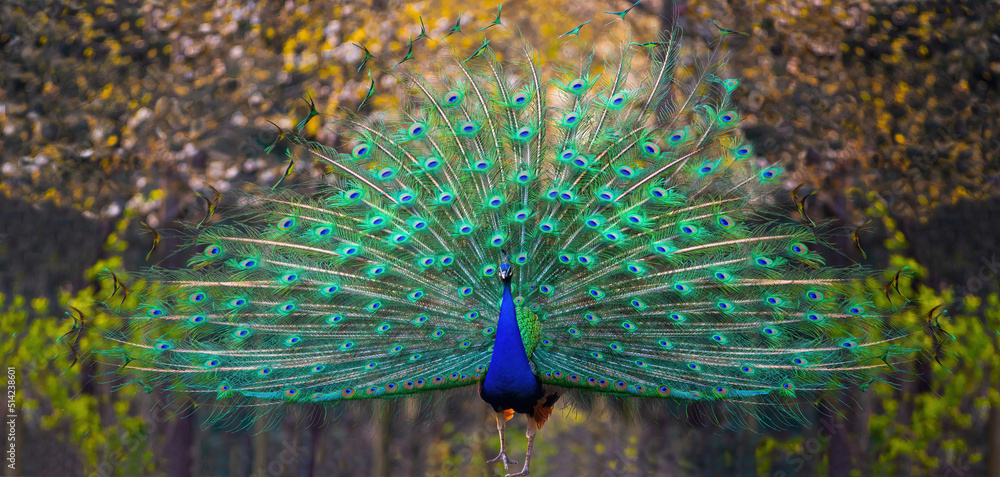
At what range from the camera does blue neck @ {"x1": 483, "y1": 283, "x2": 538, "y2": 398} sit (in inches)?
188

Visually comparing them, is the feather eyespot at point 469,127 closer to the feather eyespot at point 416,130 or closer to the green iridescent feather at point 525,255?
the green iridescent feather at point 525,255

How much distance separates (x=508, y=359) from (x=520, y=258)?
630 mm

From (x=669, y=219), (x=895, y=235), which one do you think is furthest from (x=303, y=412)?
(x=895, y=235)

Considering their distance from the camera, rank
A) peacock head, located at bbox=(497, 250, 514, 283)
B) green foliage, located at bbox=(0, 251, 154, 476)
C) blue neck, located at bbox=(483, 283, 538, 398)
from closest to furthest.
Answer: peacock head, located at bbox=(497, 250, 514, 283), blue neck, located at bbox=(483, 283, 538, 398), green foliage, located at bbox=(0, 251, 154, 476)

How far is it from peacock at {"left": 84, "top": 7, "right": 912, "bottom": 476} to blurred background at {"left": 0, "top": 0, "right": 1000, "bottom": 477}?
203 cm

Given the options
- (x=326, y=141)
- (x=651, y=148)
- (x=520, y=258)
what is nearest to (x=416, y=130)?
(x=520, y=258)

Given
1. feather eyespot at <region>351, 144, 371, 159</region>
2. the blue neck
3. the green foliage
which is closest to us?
the blue neck

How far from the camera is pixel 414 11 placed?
24.5ft

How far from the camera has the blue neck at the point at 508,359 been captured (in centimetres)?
477

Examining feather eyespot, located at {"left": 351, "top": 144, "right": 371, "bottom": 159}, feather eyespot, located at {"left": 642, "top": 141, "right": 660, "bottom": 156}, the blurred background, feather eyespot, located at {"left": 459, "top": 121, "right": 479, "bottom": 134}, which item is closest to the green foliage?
the blurred background

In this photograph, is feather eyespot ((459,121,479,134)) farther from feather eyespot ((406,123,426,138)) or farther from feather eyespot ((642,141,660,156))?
feather eyespot ((642,141,660,156))

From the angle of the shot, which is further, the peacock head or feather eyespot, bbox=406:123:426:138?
feather eyespot, bbox=406:123:426:138

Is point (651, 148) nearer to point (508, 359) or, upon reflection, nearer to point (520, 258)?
point (520, 258)

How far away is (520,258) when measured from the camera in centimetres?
500
